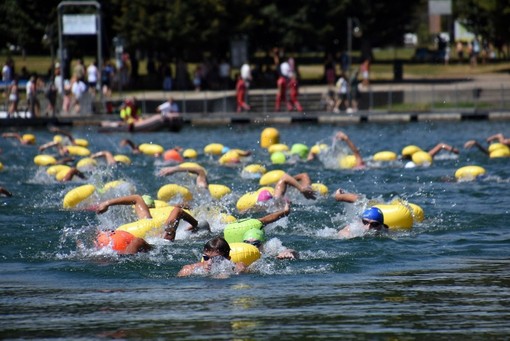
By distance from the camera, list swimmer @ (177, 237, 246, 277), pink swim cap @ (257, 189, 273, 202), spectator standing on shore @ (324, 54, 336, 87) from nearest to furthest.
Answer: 1. swimmer @ (177, 237, 246, 277)
2. pink swim cap @ (257, 189, 273, 202)
3. spectator standing on shore @ (324, 54, 336, 87)

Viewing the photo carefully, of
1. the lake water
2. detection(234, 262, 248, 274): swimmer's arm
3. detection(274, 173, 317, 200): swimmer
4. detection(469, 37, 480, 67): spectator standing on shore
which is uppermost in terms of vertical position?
detection(469, 37, 480, 67): spectator standing on shore

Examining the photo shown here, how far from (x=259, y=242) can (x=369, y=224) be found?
234cm

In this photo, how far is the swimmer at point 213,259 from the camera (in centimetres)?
1496

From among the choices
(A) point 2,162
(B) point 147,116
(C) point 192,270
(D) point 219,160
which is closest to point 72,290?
(C) point 192,270

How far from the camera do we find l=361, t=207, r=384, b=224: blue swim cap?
18078mm

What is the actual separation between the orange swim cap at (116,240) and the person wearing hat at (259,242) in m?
1.64

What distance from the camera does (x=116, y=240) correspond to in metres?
16.9

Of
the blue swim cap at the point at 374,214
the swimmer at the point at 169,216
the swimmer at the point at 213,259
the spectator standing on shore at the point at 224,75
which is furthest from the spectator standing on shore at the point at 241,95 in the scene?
the swimmer at the point at 213,259

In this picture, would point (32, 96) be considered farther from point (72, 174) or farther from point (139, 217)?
point (139, 217)

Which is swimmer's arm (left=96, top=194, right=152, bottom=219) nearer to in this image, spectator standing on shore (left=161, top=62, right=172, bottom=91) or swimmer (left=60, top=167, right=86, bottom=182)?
swimmer (left=60, top=167, right=86, bottom=182)

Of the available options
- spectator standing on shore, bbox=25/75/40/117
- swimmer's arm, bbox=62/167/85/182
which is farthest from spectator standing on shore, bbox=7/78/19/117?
swimmer's arm, bbox=62/167/85/182

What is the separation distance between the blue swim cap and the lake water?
0.98 feet

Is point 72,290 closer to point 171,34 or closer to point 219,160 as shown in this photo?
point 219,160

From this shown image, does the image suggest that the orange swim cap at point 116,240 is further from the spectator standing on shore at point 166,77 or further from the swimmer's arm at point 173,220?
the spectator standing on shore at point 166,77
